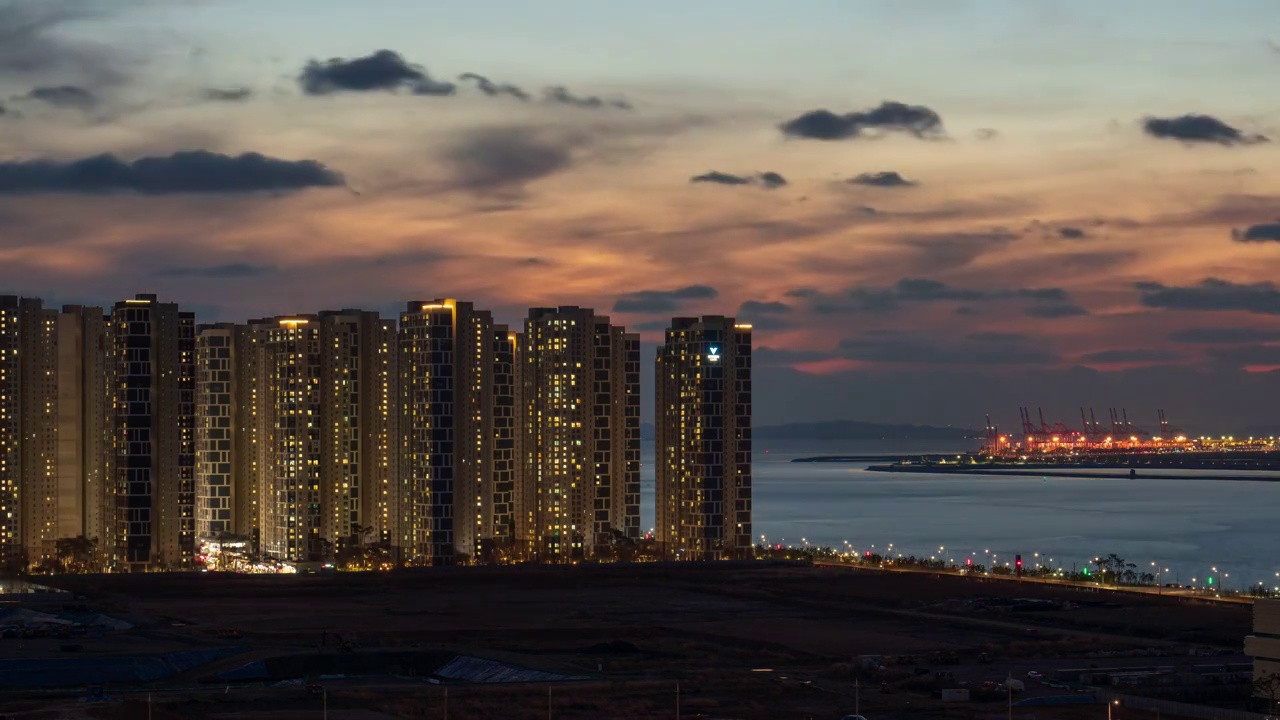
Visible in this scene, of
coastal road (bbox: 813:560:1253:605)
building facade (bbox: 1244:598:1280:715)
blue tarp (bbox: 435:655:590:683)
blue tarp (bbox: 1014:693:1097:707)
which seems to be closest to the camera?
building facade (bbox: 1244:598:1280:715)

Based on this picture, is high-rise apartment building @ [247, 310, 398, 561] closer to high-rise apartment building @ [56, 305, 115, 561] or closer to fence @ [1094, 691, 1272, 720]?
high-rise apartment building @ [56, 305, 115, 561]

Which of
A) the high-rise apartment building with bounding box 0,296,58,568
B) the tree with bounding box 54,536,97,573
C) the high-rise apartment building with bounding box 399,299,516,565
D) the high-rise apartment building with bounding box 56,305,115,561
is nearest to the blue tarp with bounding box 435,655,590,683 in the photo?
the high-rise apartment building with bounding box 399,299,516,565

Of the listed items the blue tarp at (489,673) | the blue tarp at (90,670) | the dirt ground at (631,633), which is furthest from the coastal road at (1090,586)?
the blue tarp at (90,670)

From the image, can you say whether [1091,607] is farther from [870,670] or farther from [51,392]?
[51,392]

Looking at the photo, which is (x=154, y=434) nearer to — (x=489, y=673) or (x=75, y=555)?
(x=75, y=555)

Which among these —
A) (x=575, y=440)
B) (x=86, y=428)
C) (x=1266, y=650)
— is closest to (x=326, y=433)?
(x=86, y=428)
